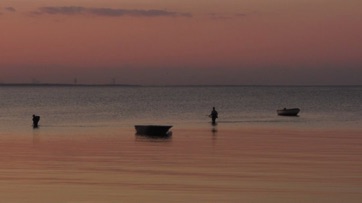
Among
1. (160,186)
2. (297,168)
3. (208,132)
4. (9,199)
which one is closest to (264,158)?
(297,168)

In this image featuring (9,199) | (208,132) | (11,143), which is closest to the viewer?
(9,199)

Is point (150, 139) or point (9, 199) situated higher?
point (150, 139)

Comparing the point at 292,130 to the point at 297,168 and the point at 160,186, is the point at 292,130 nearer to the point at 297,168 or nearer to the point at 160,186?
the point at 297,168

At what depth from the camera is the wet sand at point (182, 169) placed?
30.2 m

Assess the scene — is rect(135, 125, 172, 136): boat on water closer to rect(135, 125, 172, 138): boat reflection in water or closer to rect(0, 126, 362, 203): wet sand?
rect(135, 125, 172, 138): boat reflection in water

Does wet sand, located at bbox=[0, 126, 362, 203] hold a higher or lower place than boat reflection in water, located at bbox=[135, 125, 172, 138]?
lower

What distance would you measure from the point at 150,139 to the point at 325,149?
14.0m

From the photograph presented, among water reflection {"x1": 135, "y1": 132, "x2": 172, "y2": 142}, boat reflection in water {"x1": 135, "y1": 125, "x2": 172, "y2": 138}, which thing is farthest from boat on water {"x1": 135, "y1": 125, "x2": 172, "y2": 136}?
water reflection {"x1": 135, "y1": 132, "x2": 172, "y2": 142}

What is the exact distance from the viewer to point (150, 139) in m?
59.4

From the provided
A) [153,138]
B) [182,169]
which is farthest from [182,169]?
[153,138]

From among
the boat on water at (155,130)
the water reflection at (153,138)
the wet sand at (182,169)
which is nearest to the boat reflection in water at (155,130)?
the boat on water at (155,130)

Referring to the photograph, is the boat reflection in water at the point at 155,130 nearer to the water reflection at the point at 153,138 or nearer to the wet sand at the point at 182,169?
the water reflection at the point at 153,138

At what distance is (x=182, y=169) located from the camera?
38125 millimetres

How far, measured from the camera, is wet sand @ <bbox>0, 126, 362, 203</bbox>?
30.2m
